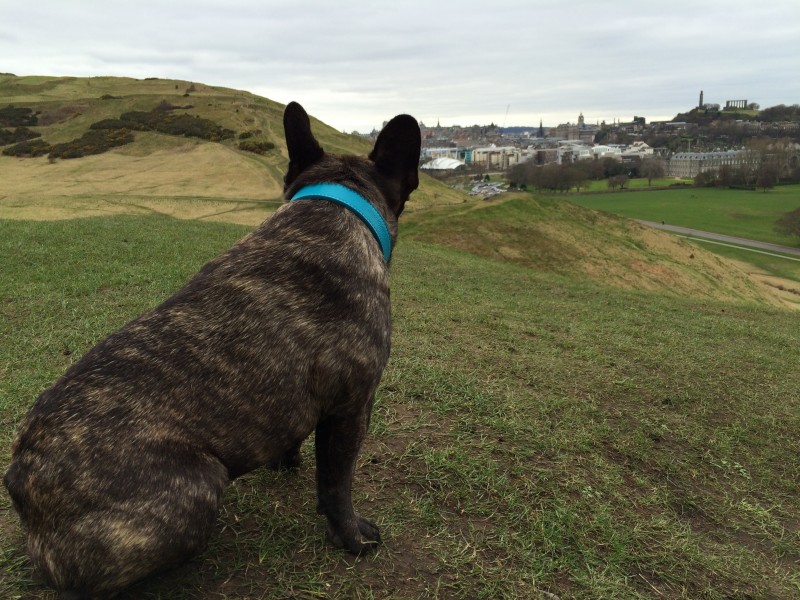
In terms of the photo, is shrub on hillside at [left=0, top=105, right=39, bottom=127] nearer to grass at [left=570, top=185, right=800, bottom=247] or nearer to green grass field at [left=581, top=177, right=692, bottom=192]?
grass at [left=570, top=185, right=800, bottom=247]

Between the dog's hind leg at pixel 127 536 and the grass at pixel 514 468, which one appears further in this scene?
the grass at pixel 514 468

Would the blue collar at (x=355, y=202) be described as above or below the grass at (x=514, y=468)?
above

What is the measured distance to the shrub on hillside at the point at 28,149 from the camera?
35125 mm

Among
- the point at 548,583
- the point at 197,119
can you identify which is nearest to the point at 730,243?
the point at 197,119

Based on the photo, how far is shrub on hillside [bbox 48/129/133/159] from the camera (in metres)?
34.7

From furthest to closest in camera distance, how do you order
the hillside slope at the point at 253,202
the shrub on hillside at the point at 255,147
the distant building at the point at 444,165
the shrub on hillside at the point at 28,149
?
the distant building at the point at 444,165
the shrub on hillside at the point at 255,147
the shrub on hillside at the point at 28,149
the hillside slope at the point at 253,202

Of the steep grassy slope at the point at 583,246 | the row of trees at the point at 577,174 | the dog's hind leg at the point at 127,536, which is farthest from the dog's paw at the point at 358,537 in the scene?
the row of trees at the point at 577,174

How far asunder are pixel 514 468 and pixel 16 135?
151 ft

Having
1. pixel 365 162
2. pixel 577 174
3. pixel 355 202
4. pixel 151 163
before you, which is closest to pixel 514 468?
pixel 355 202

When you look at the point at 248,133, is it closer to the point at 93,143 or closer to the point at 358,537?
the point at 93,143

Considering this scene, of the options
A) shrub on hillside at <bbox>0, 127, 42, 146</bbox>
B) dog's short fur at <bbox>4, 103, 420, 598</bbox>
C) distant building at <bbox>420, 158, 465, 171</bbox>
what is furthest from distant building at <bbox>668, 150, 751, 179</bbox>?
dog's short fur at <bbox>4, 103, 420, 598</bbox>

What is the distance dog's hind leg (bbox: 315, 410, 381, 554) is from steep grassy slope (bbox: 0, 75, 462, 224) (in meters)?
21.0

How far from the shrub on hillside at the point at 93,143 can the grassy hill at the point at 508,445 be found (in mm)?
27389

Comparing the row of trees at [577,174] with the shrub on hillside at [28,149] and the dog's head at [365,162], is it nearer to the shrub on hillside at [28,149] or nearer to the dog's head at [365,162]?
the shrub on hillside at [28,149]
